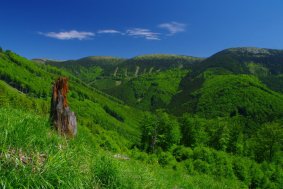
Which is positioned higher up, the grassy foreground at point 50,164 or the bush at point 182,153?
the grassy foreground at point 50,164

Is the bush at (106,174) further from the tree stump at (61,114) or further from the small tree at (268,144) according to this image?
the small tree at (268,144)

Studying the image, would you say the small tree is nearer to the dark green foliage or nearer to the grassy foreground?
the dark green foliage

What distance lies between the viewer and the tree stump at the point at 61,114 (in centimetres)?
1450

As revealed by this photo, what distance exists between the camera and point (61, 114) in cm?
1512

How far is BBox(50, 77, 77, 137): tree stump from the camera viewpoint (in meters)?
14.5

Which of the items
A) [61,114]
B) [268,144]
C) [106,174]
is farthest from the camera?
[268,144]

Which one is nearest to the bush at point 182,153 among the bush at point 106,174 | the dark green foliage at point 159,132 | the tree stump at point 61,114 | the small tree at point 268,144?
the dark green foliage at point 159,132

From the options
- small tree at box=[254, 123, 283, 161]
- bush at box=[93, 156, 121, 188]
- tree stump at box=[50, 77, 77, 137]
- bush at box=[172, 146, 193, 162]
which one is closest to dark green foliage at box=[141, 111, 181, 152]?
bush at box=[172, 146, 193, 162]

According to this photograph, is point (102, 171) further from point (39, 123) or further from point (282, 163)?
point (282, 163)

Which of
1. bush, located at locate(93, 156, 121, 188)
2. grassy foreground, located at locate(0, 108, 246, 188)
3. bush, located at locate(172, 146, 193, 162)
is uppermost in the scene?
grassy foreground, located at locate(0, 108, 246, 188)

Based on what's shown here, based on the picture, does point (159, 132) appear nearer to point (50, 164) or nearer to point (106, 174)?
point (106, 174)

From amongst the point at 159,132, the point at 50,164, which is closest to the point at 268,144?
the point at 159,132

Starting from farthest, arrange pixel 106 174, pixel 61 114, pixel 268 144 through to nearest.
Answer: pixel 268 144
pixel 61 114
pixel 106 174

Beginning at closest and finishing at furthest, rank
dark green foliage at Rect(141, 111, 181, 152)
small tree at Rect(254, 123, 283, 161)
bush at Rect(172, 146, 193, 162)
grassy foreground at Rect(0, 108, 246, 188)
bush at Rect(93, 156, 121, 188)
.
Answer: grassy foreground at Rect(0, 108, 246, 188) → bush at Rect(93, 156, 121, 188) → bush at Rect(172, 146, 193, 162) → dark green foliage at Rect(141, 111, 181, 152) → small tree at Rect(254, 123, 283, 161)
